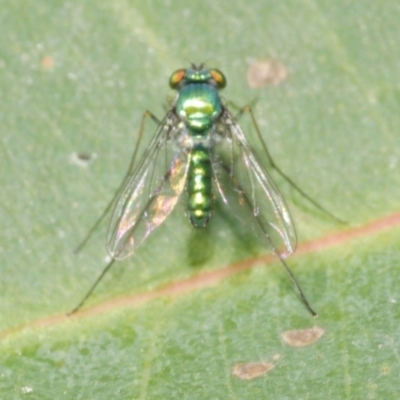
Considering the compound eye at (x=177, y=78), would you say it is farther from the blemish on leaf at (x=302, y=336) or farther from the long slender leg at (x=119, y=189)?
the blemish on leaf at (x=302, y=336)

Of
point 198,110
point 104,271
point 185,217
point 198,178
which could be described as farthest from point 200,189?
point 104,271

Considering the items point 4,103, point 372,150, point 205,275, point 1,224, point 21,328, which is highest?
point 4,103

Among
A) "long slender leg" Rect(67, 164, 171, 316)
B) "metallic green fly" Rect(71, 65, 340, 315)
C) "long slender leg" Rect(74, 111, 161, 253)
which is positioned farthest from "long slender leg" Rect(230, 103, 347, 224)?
"long slender leg" Rect(67, 164, 171, 316)

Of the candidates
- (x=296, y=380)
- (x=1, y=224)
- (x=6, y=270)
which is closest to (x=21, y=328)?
(x=6, y=270)

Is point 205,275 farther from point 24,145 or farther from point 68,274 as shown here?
point 24,145

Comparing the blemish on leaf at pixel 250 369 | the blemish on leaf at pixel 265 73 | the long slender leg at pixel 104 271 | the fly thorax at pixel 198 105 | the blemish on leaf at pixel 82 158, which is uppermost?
the blemish on leaf at pixel 265 73

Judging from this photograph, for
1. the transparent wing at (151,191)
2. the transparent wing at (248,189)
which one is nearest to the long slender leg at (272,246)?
the transparent wing at (248,189)

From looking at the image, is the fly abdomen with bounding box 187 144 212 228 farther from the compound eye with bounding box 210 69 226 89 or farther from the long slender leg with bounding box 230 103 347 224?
the compound eye with bounding box 210 69 226 89
